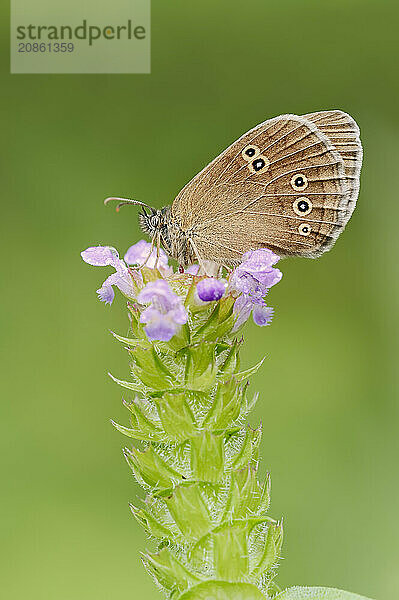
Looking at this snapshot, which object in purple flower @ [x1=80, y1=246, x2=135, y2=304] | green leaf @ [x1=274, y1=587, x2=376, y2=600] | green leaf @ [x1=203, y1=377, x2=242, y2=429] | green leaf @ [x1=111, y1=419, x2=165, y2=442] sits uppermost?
purple flower @ [x1=80, y1=246, x2=135, y2=304]

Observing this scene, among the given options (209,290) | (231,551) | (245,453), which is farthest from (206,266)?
(231,551)

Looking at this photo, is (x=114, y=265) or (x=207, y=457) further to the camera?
(x=114, y=265)

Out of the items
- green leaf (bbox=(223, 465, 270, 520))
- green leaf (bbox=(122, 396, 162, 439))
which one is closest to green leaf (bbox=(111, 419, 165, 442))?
green leaf (bbox=(122, 396, 162, 439))

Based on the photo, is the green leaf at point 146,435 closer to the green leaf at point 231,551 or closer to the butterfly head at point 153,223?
the green leaf at point 231,551

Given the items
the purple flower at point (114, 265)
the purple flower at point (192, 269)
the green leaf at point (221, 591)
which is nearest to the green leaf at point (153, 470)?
the green leaf at point (221, 591)

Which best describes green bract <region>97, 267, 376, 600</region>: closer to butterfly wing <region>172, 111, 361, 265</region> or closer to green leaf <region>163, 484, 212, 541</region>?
green leaf <region>163, 484, 212, 541</region>

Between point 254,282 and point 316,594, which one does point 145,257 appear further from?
point 316,594
